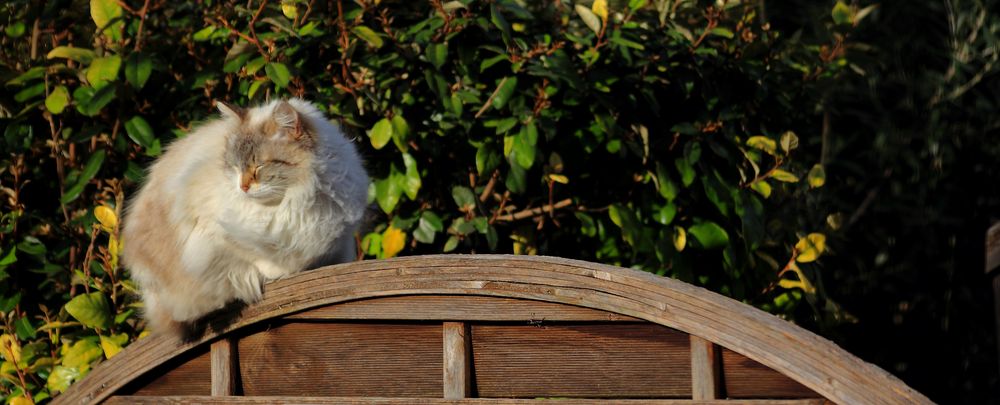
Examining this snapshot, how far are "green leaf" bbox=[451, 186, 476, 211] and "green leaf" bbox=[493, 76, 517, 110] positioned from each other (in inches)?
10.5

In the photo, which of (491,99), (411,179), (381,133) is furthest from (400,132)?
(491,99)

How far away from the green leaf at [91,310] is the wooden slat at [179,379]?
521 mm

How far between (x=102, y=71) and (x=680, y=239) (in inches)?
63.2

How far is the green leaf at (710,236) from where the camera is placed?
2713 millimetres

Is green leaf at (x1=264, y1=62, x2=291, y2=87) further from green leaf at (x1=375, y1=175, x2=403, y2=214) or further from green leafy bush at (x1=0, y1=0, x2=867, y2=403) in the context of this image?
green leaf at (x1=375, y1=175, x2=403, y2=214)

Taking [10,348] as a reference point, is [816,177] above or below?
above

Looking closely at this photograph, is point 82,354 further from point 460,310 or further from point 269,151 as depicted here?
point 460,310

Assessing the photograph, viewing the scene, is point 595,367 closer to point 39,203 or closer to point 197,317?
point 197,317

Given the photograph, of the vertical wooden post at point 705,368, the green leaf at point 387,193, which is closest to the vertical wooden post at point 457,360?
the vertical wooden post at point 705,368

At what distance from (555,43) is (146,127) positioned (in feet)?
3.73

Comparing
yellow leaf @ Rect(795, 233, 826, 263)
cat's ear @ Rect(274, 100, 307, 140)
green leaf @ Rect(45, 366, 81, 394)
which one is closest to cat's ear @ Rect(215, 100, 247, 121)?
cat's ear @ Rect(274, 100, 307, 140)

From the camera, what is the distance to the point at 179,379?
2041mm

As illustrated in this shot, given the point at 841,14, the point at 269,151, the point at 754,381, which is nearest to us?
the point at 754,381

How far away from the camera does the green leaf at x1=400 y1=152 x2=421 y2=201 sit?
2633 mm
